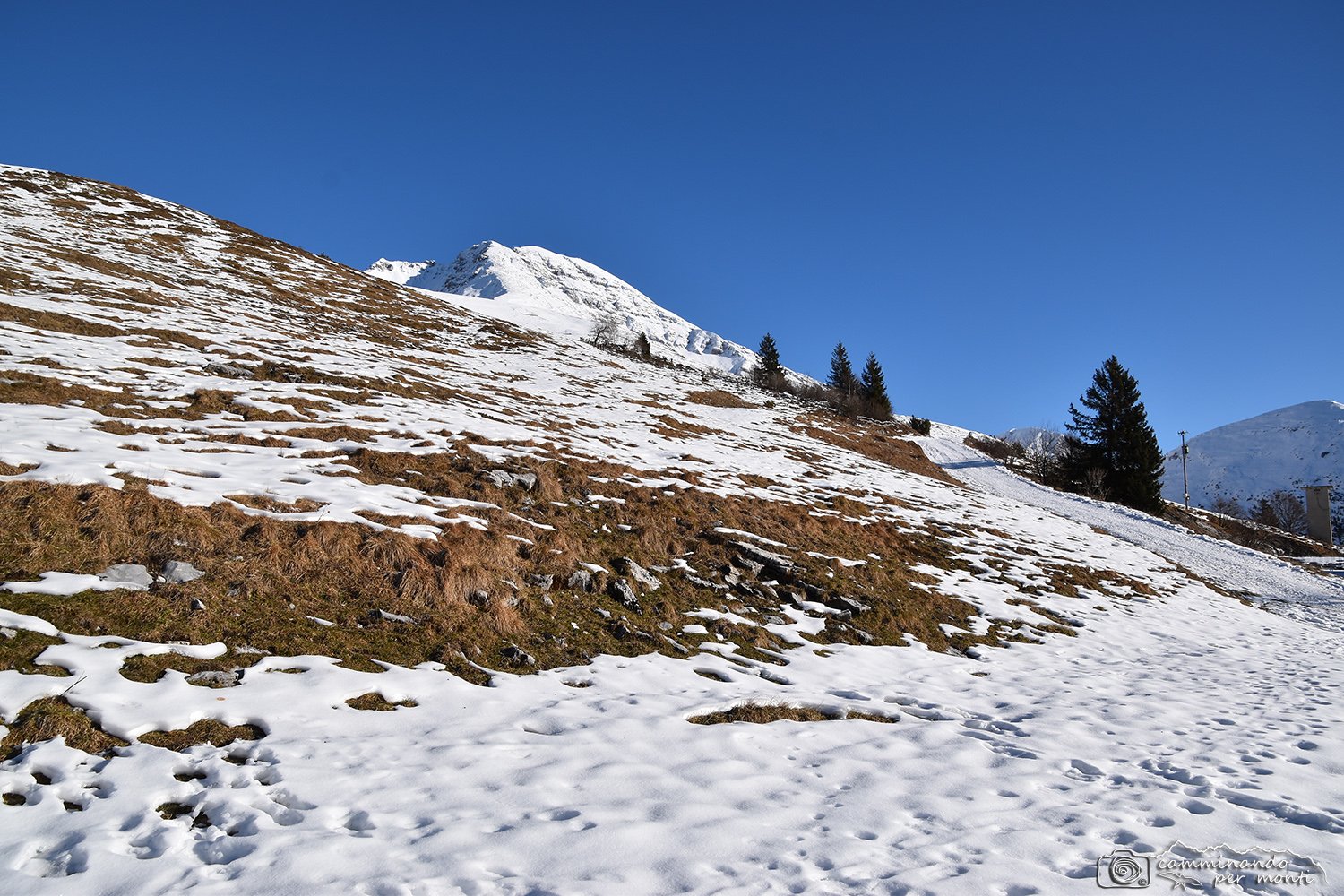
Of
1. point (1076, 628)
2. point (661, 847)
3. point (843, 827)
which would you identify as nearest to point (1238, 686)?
point (1076, 628)

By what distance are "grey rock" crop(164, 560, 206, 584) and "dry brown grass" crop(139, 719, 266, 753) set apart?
2.33 m

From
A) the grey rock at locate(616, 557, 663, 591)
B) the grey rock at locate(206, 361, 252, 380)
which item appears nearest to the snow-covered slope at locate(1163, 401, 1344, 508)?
the grey rock at locate(616, 557, 663, 591)

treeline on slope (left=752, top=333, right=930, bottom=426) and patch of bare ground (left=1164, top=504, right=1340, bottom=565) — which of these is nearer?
A: patch of bare ground (left=1164, top=504, right=1340, bottom=565)

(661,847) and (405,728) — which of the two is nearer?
(661,847)

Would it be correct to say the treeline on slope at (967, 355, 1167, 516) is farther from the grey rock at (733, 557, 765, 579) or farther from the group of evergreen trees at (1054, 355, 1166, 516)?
the grey rock at (733, 557, 765, 579)

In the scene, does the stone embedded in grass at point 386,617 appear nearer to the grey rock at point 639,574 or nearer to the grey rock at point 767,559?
the grey rock at point 639,574

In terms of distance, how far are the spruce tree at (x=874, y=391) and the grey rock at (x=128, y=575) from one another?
53728 millimetres

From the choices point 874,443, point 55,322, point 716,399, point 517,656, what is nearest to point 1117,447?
point 874,443

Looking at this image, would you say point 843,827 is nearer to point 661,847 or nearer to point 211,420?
point 661,847

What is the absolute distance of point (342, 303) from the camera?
126 feet

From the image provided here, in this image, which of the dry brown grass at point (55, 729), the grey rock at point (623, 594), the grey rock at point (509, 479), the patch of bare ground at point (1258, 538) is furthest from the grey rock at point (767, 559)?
the patch of bare ground at point (1258, 538)

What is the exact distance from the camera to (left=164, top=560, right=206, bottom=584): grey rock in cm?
602

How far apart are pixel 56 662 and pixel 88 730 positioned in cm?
101

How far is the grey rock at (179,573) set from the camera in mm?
6023
